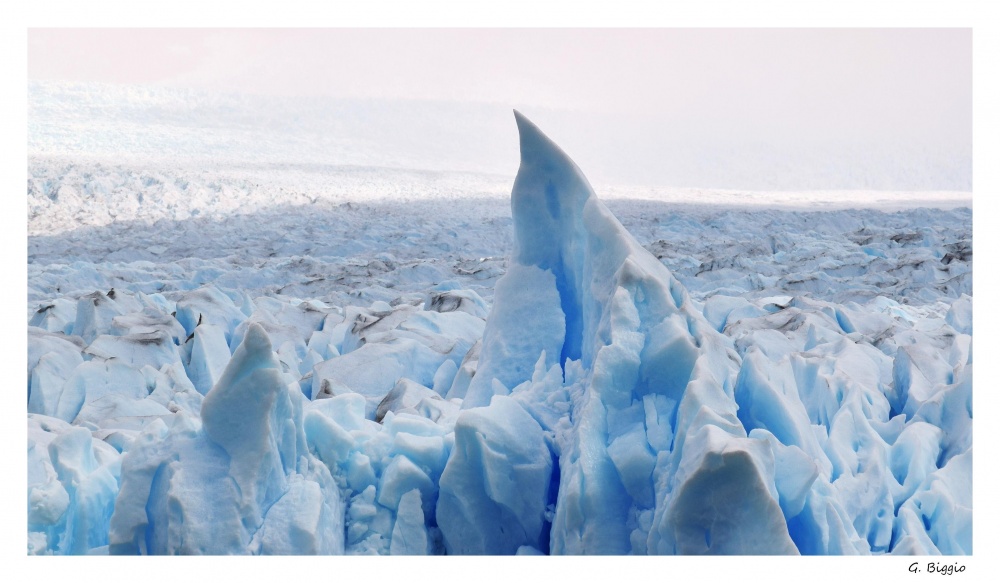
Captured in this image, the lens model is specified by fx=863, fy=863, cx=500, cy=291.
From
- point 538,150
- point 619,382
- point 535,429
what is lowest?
point 535,429

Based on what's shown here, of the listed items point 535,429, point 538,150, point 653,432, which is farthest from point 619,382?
point 538,150

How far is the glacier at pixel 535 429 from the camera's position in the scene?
6.82 feet

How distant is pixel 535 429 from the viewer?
241 centimetres

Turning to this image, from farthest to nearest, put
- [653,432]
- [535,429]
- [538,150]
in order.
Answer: [538,150], [535,429], [653,432]

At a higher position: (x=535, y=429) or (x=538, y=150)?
(x=538, y=150)

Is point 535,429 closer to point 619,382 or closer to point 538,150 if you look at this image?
point 619,382

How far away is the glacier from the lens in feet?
6.82

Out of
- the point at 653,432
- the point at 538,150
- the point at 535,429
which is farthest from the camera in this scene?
the point at 538,150

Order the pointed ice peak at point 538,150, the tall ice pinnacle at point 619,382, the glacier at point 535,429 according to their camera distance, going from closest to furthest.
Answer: the tall ice pinnacle at point 619,382
the glacier at point 535,429
the pointed ice peak at point 538,150

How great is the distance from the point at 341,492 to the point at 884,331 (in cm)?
291

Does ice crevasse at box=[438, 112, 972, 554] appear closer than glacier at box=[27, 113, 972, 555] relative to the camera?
Yes

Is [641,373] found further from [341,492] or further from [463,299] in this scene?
[463,299]

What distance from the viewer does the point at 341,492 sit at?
2.38 meters
